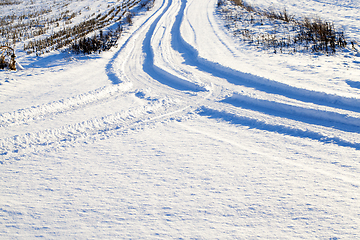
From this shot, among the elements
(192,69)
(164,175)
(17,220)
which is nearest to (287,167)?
(164,175)

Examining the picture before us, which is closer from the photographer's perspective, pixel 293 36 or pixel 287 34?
pixel 293 36

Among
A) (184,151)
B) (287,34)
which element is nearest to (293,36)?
(287,34)

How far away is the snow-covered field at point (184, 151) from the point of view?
2527 mm

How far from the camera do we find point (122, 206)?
273cm

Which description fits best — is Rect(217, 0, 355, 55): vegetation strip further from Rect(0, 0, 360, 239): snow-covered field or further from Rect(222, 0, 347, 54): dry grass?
Rect(0, 0, 360, 239): snow-covered field

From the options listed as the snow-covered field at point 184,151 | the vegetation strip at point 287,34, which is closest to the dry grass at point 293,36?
the vegetation strip at point 287,34

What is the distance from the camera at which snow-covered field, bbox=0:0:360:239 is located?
2527mm

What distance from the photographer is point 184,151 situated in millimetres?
3717

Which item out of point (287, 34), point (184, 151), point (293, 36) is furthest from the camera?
point (287, 34)

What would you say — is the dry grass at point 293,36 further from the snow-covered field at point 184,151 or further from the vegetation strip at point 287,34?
the snow-covered field at point 184,151

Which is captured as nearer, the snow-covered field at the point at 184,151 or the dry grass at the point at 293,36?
the snow-covered field at the point at 184,151

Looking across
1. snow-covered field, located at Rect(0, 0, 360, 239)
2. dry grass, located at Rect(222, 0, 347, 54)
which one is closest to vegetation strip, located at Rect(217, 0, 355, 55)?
dry grass, located at Rect(222, 0, 347, 54)

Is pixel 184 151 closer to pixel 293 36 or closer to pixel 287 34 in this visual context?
pixel 293 36

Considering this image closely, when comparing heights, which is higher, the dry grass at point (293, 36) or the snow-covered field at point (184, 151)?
the dry grass at point (293, 36)
